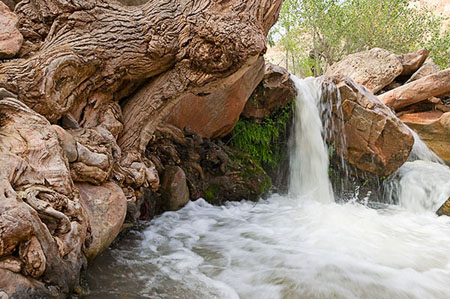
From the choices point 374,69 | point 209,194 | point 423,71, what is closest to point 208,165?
point 209,194

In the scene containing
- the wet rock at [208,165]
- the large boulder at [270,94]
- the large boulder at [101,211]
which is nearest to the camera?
the large boulder at [101,211]

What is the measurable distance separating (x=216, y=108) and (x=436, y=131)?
26.5ft

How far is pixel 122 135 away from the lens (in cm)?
378

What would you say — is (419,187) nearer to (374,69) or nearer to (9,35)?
(374,69)

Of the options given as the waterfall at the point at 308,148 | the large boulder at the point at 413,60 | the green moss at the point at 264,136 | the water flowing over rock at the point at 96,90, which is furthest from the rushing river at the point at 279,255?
the large boulder at the point at 413,60

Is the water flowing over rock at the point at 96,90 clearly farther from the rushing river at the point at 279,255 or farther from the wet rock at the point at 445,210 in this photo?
the wet rock at the point at 445,210

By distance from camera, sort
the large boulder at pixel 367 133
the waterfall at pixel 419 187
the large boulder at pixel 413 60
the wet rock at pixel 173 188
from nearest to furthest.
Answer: the wet rock at pixel 173 188 → the waterfall at pixel 419 187 → the large boulder at pixel 367 133 → the large boulder at pixel 413 60

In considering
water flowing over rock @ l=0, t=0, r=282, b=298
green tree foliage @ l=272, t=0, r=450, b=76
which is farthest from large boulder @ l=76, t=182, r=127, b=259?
green tree foliage @ l=272, t=0, r=450, b=76

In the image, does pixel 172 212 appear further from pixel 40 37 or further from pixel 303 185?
pixel 303 185

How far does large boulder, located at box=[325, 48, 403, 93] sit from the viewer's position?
12.9 m

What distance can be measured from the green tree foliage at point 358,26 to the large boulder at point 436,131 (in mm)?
7745

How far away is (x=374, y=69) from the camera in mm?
13086

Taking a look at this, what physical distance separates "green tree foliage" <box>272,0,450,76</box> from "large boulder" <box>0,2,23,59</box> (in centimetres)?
1558

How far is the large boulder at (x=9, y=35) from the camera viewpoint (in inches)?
121
